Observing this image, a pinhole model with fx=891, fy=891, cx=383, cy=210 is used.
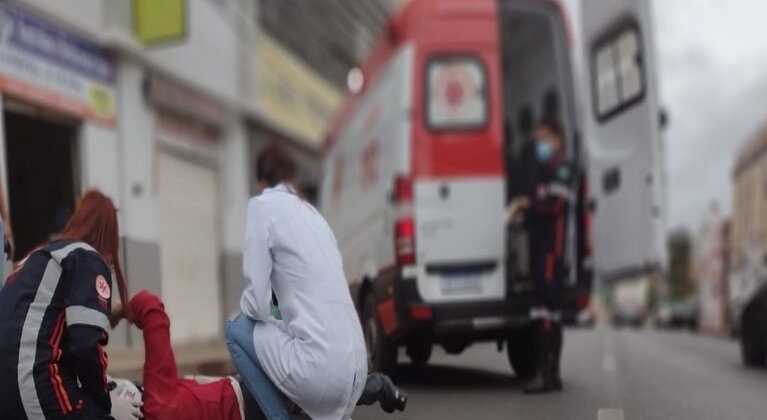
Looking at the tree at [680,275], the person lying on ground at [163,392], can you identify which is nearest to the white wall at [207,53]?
the person lying on ground at [163,392]

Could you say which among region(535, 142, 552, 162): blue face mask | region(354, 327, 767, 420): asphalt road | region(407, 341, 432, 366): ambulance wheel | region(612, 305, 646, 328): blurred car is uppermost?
region(535, 142, 552, 162): blue face mask

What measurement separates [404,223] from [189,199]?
8556mm

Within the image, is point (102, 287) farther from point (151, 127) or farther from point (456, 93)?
point (151, 127)

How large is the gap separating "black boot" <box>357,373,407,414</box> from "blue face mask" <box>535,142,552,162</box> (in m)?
2.89

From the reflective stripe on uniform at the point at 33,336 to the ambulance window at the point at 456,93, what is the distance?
152 inches

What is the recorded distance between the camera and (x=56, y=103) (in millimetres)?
10961

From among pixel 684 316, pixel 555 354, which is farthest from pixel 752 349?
pixel 684 316

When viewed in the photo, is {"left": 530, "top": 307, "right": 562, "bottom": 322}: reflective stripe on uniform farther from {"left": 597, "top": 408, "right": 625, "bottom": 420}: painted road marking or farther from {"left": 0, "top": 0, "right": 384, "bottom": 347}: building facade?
{"left": 0, "top": 0, "right": 384, "bottom": 347}: building facade

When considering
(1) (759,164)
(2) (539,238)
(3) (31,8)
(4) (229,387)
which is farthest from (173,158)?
(1) (759,164)

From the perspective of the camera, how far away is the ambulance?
6703mm

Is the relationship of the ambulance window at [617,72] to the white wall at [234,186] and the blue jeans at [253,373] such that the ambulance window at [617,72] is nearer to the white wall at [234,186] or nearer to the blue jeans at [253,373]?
the blue jeans at [253,373]

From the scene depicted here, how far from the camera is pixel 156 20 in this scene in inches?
492

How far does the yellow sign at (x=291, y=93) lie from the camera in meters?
17.7

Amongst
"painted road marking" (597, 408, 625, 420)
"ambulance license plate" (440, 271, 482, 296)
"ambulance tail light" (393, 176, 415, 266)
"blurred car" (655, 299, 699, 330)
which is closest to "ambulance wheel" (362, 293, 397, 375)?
"ambulance tail light" (393, 176, 415, 266)
